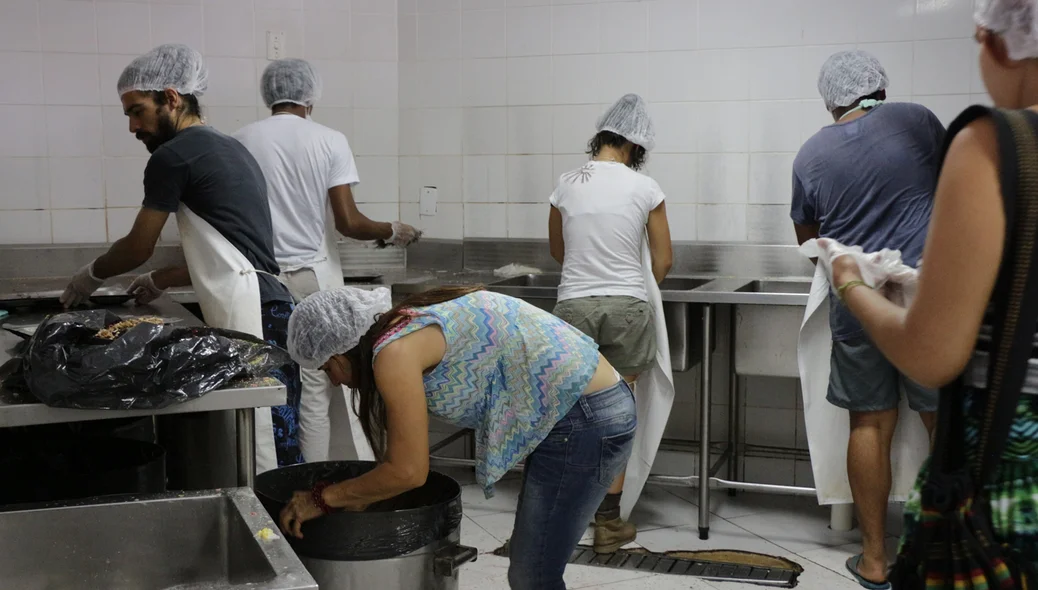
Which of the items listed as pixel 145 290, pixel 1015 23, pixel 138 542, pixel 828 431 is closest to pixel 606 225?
pixel 828 431

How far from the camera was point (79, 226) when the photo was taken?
3.94m

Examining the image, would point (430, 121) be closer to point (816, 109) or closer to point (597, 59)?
point (597, 59)

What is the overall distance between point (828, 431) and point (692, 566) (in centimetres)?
58

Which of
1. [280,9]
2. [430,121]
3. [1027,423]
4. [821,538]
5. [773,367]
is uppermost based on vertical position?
[280,9]

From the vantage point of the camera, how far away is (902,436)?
319cm

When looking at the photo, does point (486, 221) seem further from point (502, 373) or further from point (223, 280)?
point (502, 373)

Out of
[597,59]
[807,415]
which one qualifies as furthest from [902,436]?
[597,59]

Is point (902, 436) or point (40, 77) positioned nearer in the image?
point (902, 436)

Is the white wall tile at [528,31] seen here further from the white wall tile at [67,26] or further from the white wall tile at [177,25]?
the white wall tile at [67,26]

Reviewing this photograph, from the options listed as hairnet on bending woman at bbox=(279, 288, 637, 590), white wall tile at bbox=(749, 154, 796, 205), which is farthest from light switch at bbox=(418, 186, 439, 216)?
hairnet on bending woman at bbox=(279, 288, 637, 590)

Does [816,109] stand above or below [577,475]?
above

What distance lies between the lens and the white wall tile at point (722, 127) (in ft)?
12.7

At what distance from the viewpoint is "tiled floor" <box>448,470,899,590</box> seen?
3068 mm

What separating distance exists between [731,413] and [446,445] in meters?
1.09
